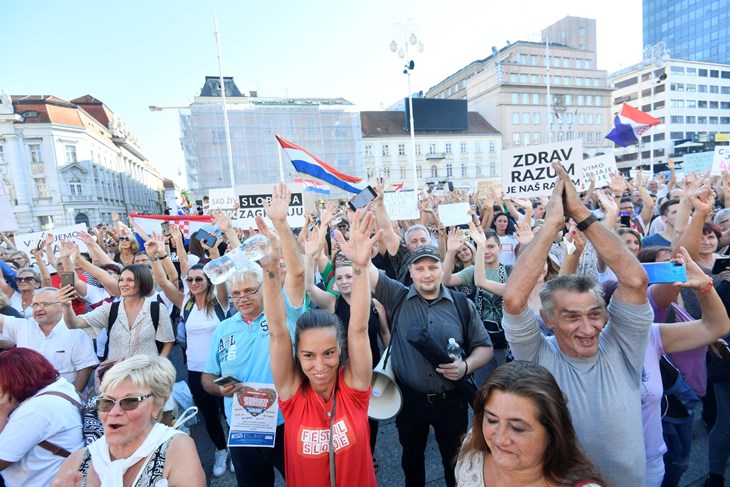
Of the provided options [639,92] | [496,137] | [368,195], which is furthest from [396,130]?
[368,195]

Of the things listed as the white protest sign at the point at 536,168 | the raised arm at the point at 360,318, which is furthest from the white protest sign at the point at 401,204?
the raised arm at the point at 360,318

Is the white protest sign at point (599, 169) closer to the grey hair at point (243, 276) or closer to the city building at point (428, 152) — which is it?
the grey hair at point (243, 276)

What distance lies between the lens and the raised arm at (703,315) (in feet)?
6.40

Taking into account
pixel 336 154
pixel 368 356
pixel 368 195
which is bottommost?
pixel 368 356

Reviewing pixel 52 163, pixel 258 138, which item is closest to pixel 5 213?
pixel 258 138

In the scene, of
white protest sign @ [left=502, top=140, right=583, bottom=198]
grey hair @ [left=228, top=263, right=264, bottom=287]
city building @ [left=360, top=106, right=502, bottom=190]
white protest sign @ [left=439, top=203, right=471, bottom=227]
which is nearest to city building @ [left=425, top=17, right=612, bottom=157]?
city building @ [left=360, top=106, right=502, bottom=190]

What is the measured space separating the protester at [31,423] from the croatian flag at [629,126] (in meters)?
11.3

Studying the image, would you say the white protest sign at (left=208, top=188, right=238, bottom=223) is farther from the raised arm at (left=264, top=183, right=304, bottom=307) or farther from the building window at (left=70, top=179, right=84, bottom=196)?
the building window at (left=70, top=179, right=84, bottom=196)

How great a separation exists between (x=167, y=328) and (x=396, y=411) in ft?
7.74

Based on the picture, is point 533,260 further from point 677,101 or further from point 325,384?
point 677,101

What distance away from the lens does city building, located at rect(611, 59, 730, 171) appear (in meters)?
57.8

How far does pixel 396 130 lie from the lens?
50.7 metres

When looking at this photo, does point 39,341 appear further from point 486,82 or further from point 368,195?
point 486,82

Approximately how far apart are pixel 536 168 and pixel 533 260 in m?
3.61
